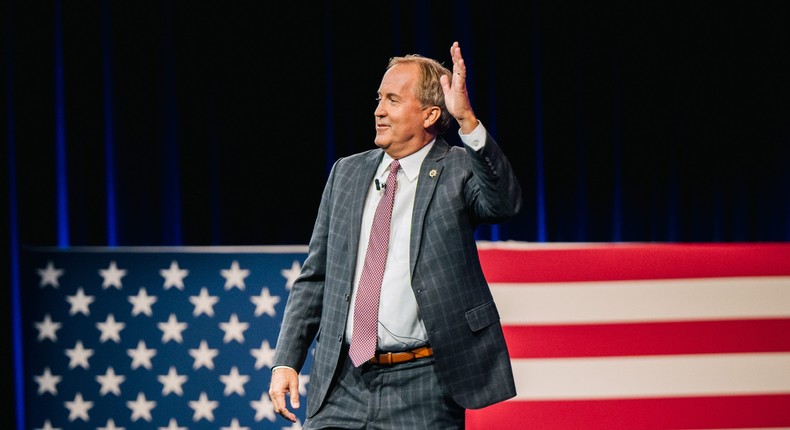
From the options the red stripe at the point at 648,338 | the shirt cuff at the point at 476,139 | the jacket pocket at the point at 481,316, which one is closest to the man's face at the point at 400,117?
the shirt cuff at the point at 476,139

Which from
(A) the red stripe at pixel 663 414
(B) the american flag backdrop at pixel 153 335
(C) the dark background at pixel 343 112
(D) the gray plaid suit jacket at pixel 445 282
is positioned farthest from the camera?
(C) the dark background at pixel 343 112

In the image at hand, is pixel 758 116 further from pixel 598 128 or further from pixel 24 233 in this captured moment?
pixel 24 233

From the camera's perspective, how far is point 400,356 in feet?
7.38

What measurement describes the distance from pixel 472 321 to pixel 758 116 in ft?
9.71

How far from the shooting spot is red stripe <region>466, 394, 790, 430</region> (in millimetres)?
3150

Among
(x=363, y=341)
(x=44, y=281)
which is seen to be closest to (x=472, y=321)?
(x=363, y=341)

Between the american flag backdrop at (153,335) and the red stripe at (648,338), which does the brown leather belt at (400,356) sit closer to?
the red stripe at (648,338)

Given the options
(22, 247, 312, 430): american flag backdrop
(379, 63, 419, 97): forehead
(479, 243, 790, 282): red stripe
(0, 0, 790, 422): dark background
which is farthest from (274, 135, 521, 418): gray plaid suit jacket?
(0, 0, 790, 422): dark background

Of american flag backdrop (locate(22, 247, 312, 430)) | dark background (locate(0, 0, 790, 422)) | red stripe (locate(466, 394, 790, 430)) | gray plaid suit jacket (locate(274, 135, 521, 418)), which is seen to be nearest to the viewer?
gray plaid suit jacket (locate(274, 135, 521, 418))

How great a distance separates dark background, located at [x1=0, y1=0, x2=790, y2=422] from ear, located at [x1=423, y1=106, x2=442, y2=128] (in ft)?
6.53

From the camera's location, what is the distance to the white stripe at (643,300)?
318cm

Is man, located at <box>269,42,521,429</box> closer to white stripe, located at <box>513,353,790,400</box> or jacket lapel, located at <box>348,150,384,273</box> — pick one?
jacket lapel, located at <box>348,150,384,273</box>

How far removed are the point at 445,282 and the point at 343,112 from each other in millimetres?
2289

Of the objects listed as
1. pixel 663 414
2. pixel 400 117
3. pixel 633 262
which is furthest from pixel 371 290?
pixel 663 414
